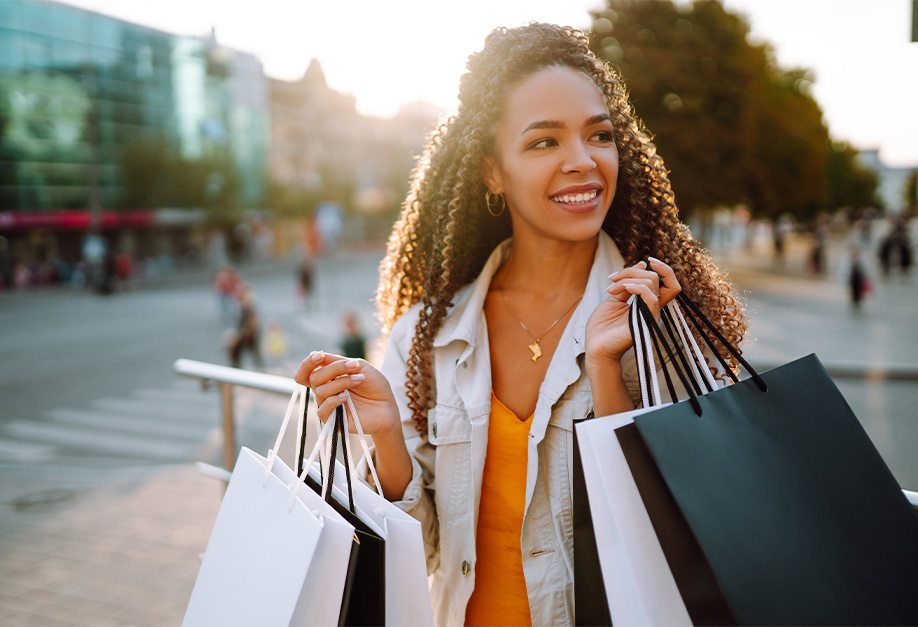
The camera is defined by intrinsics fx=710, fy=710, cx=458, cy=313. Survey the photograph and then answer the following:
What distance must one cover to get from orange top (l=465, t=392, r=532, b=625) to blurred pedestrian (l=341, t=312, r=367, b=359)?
7.67 m

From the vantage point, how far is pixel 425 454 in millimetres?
2000

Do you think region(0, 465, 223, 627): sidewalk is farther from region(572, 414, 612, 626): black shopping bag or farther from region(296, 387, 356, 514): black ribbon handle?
region(572, 414, 612, 626): black shopping bag

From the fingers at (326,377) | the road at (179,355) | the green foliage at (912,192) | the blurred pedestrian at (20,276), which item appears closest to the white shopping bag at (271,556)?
the fingers at (326,377)

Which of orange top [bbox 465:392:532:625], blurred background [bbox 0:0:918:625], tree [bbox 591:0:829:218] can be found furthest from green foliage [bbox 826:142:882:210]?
orange top [bbox 465:392:532:625]

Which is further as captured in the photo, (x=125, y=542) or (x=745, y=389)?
(x=125, y=542)

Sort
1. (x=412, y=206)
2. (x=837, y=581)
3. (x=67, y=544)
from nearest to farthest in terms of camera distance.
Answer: (x=837, y=581), (x=412, y=206), (x=67, y=544)

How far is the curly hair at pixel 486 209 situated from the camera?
6.13ft

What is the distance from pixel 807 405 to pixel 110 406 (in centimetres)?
1140

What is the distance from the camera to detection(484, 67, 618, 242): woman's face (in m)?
1.78

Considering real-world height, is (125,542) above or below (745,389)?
below

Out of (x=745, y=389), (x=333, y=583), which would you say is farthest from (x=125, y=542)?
(x=745, y=389)

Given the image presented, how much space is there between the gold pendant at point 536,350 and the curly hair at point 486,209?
0.94 ft

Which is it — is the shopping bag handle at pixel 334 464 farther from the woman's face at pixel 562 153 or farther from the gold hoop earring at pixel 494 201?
the gold hoop earring at pixel 494 201

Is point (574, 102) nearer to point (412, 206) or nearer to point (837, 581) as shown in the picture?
point (412, 206)
